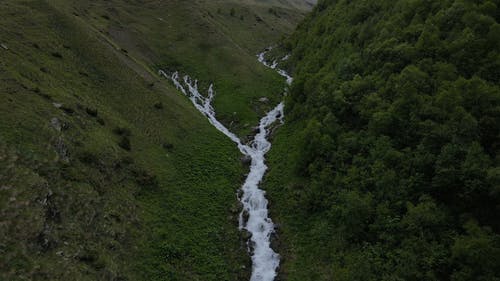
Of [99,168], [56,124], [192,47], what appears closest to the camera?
[56,124]

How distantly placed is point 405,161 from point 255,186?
70.2 feet

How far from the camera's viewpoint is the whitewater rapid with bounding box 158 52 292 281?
117 feet

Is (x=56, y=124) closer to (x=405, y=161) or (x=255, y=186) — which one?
(x=255, y=186)

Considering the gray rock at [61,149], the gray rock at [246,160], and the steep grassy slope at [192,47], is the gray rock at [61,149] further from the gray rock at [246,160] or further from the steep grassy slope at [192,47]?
the steep grassy slope at [192,47]

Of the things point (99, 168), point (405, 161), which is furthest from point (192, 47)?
point (405, 161)

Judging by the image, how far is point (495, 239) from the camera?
80.8 feet

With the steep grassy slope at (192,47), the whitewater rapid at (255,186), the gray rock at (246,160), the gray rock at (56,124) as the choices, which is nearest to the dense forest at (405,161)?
the whitewater rapid at (255,186)

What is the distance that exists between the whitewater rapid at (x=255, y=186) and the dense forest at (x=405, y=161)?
189cm

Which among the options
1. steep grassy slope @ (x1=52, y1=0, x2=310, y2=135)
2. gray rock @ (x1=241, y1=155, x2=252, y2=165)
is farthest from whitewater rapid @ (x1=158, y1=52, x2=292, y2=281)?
steep grassy slope @ (x1=52, y1=0, x2=310, y2=135)

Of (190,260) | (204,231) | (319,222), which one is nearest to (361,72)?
(319,222)

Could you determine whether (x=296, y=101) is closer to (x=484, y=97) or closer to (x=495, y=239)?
(x=484, y=97)

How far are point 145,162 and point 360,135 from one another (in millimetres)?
27772

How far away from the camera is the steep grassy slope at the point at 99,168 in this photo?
25375 millimetres

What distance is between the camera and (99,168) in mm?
34875
